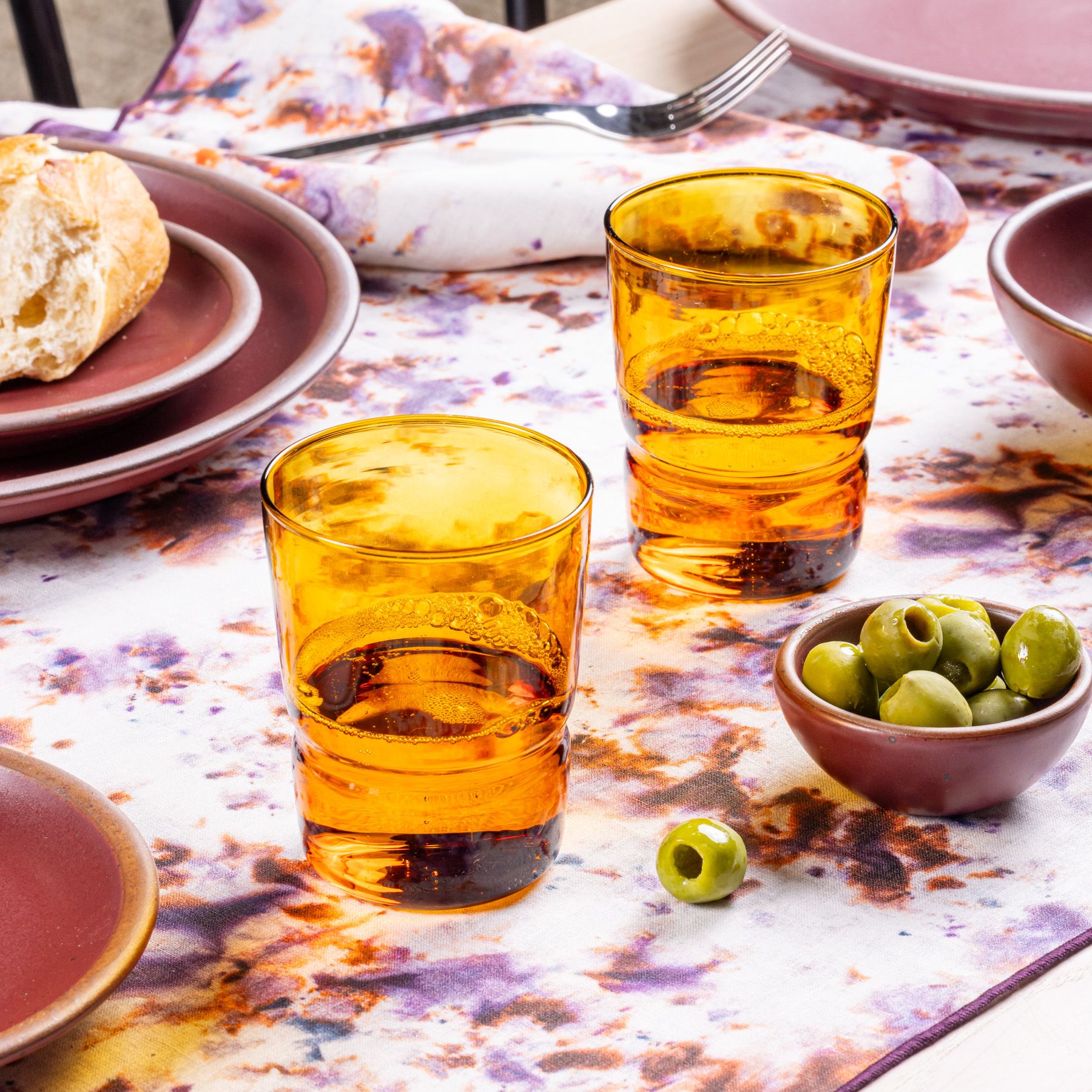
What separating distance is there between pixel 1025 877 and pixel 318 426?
0.51 m

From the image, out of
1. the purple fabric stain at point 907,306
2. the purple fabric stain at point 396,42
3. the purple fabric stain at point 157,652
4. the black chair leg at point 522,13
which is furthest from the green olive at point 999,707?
the black chair leg at point 522,13

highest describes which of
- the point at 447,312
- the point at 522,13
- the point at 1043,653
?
the point at 1043,653

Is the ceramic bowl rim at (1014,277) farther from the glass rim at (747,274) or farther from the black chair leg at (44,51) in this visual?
the black chair leg at (44,51)

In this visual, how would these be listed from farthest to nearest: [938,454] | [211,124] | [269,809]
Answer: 1. [211,124]
2. [938,454]
3. [269,809]

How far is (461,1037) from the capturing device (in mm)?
468

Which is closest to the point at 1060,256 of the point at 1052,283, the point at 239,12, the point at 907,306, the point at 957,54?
the point at 1052,283

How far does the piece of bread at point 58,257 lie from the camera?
0.84 m

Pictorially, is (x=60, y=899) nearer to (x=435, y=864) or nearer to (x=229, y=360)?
(x=435, y=864)

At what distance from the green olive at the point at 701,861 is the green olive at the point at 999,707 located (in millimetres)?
104

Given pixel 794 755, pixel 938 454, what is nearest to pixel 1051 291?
pixel 938 454

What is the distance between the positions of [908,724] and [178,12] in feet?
5.52

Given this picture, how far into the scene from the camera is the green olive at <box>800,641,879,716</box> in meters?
0.55

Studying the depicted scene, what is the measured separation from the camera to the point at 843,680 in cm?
55

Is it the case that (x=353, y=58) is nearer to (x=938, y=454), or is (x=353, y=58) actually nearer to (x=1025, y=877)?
(x=938, y=454)
